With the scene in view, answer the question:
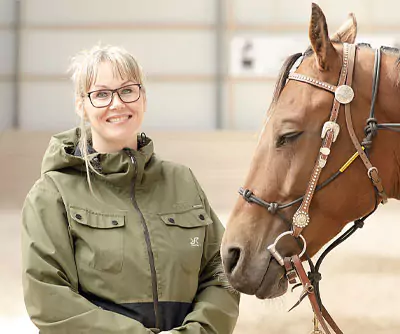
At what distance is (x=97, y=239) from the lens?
4.68 feet

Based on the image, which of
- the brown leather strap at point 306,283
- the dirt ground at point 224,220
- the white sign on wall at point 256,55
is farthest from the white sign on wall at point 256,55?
the brown leather strap at point 306,283

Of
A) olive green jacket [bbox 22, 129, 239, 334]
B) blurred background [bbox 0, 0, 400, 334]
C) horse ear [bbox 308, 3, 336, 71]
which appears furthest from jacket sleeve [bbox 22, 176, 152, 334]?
blurred background [bbox 0, 0, 400, 334]

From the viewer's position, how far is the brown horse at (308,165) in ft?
4.49

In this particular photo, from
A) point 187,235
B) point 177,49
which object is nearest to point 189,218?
point 187,235

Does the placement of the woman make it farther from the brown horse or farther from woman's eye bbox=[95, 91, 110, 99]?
the brown horse

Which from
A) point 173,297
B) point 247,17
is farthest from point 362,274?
point 247,17

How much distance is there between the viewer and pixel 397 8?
23.2 feet

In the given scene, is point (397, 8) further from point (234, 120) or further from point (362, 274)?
point (362, 274)

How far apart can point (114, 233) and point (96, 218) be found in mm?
53

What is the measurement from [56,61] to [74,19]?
53cm

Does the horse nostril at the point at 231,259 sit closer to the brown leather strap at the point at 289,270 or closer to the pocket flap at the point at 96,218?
the brown leather strap at the point at 289,270

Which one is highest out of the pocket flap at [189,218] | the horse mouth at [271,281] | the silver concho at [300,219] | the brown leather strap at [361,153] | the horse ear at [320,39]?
the horse ear at [320,39]

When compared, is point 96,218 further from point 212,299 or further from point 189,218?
point 212,299

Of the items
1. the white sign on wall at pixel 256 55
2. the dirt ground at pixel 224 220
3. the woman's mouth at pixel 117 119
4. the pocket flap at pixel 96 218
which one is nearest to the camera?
the pocket flap at pixel 96 218
